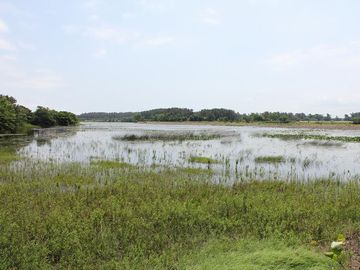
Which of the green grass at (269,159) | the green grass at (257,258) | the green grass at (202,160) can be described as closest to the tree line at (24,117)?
the green grass at (202,160)

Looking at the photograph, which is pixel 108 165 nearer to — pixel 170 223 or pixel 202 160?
pixel 202 160

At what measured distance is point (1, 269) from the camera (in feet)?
24.9

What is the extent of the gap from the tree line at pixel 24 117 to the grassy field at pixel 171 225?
176 feet

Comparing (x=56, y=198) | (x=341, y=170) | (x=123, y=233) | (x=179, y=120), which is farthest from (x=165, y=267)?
(x=179, y=120)

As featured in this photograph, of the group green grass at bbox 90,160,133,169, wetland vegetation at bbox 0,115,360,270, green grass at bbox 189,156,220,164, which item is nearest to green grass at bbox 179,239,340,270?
wetland vegetation at bbox 0,115,360,270

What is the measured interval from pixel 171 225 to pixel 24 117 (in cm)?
8517

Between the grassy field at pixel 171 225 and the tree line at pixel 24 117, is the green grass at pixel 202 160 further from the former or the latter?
the tree line at pixel 24 117

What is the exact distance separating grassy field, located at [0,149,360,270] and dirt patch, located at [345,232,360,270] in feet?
1.13

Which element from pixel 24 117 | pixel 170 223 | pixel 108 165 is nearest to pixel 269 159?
pixel 108 165

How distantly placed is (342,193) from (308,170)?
9.22 metres

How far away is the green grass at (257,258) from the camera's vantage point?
766 centimetres

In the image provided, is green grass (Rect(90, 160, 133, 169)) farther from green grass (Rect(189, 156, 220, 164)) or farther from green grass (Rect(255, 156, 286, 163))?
green grass (Rect(255, 156, 286, 163))

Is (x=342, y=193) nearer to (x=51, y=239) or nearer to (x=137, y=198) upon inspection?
(x=137, y=198)

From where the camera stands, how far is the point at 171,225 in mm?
10812
